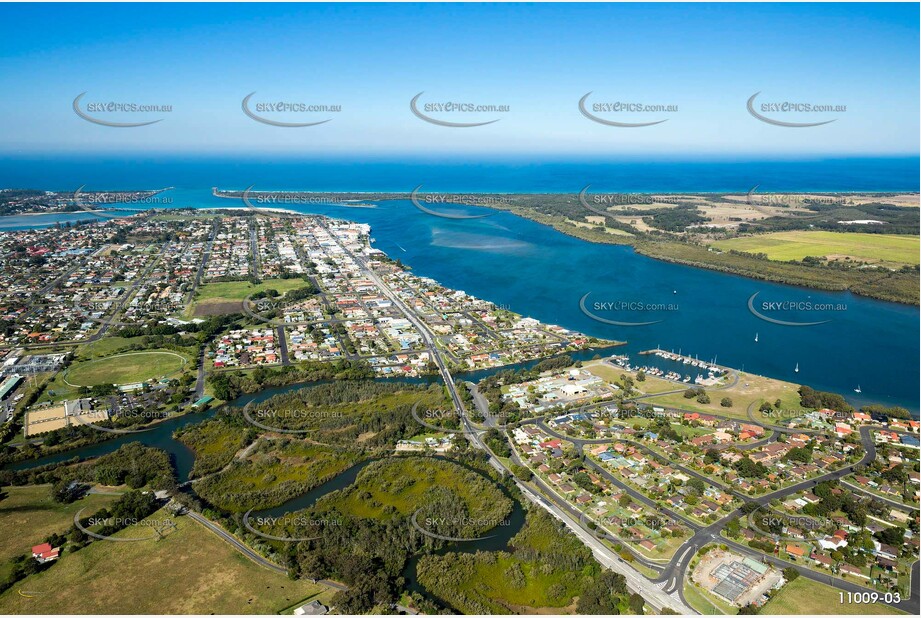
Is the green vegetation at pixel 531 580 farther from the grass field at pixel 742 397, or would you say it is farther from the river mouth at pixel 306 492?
the grass field at pixel 742 397

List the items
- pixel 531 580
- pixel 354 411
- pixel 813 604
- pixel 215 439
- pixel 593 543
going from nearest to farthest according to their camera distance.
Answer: pixel 813 604
pixel 531 580
pixel 593 543
pixel 215 439
pixel 354 411

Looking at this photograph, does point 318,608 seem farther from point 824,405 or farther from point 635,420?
point 824,405

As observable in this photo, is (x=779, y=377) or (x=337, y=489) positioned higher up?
(x=779, y=377)

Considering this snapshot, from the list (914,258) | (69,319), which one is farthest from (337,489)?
(914,258)

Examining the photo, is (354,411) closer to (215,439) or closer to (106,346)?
(215,439)

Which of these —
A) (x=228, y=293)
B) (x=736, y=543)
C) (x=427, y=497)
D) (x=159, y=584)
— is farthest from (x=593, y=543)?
(x=228, y=293)

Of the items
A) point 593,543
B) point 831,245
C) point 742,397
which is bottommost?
point 593,543
